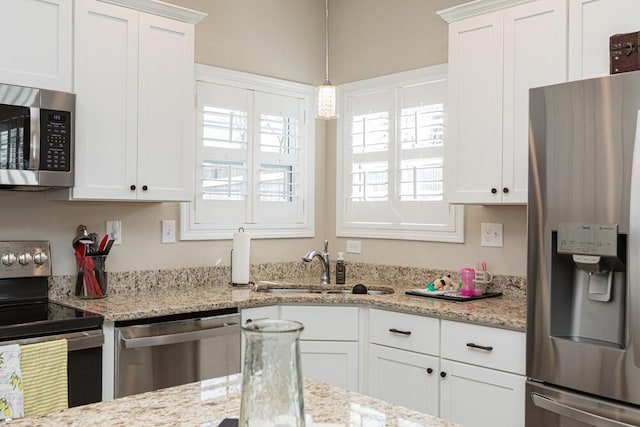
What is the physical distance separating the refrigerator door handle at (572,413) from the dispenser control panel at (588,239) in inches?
22.1

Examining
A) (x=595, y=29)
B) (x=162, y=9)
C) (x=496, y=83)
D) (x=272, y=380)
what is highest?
(x=162, y=9)

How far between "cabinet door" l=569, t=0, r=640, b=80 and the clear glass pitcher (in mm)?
2213

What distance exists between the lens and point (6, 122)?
2.48 m

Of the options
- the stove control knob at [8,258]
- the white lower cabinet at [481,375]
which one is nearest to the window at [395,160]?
the white lower cabinet at [481,375]

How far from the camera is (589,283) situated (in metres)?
2.18

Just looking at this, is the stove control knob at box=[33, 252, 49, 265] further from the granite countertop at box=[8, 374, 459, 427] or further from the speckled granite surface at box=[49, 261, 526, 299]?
the granite countertop at box=[8, 374, 459, 427]

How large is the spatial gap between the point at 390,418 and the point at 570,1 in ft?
7.09

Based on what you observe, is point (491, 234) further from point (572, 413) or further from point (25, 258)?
point (25, 258)

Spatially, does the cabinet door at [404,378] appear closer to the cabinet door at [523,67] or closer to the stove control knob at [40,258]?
the cabinet door at [523,67]

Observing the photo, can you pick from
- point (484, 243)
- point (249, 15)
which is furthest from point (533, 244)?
point (249, 15)

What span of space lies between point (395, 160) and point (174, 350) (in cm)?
185

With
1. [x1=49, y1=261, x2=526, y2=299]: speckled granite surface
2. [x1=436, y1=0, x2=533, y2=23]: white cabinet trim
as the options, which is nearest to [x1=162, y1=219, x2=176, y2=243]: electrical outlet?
[x1=49, y1=261, x2=526, y2=299]: speckled granite surface

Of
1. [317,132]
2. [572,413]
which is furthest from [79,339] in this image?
[317,132]

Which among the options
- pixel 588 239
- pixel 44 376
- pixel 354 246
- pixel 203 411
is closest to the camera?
pixel 203 411
